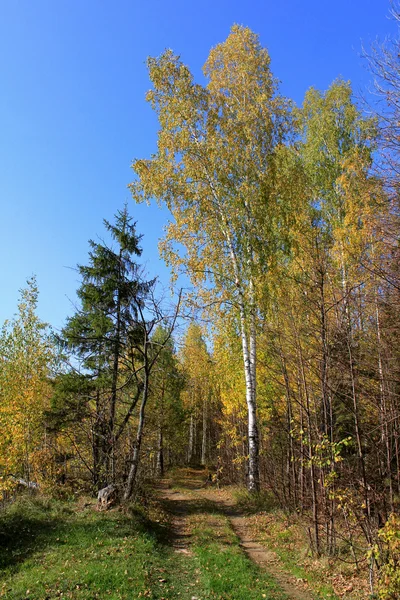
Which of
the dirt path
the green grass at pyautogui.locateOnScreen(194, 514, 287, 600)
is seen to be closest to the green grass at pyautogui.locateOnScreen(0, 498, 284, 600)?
the green grass at pyautogui.locateOnScreen(194, 514, 287, 600)

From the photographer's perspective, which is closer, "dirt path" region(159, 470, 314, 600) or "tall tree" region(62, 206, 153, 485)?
"dirt path" region(159, 470, 314, 600)

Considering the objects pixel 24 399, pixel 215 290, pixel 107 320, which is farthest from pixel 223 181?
pixel 24 399

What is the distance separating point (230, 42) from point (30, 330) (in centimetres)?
1263

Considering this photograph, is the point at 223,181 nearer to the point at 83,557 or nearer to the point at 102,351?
the point at 102,351

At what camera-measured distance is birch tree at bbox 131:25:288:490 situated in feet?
39.6

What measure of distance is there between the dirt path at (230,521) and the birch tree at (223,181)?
1.69 meters

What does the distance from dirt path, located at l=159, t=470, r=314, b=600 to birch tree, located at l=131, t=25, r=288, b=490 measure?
1.69 meters

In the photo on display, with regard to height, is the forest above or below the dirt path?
above

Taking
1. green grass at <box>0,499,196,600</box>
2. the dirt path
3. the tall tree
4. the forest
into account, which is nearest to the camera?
green grass at <box>0,499,196,600</box>

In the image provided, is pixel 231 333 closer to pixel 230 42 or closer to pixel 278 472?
pixel 278 472

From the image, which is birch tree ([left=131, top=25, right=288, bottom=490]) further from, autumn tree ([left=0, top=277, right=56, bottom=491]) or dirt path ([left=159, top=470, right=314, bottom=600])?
autumn tree ([left=0, top=277, right=56, bottom=491])

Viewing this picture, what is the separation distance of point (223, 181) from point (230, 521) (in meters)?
9.95

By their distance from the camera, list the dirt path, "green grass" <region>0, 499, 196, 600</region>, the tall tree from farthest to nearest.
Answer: the tall tree, the dirt path, "green grass" <region>0, 499, 196, 600</region>

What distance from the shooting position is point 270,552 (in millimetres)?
7957
